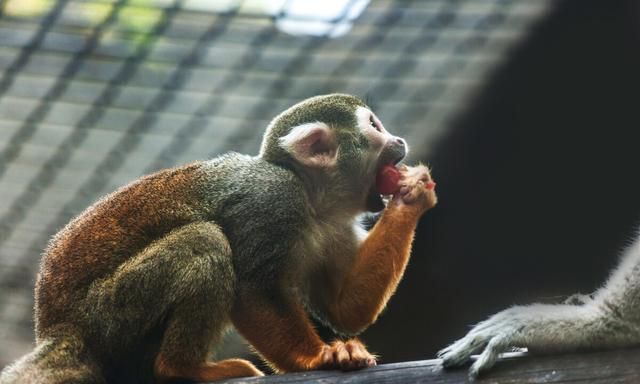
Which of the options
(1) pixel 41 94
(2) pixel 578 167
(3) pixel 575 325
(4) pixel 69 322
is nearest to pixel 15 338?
(1) pixel 41 94

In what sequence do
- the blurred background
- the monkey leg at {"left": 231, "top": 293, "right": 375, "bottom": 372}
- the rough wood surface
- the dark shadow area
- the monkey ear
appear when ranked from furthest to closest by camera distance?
the blurred background → the dark shadow area → the monkey ear → the monkey leg at {"left": 231, "top": 293, "right": 375, "bottom": 372} → the rough wood surface

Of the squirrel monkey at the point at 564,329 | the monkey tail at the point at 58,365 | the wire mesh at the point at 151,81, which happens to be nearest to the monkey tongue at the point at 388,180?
the squirrel monkey at the point at 564,329

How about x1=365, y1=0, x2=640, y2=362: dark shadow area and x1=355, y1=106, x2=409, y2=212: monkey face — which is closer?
x1=355, y1=106, x2=409, y2=212: monkey face

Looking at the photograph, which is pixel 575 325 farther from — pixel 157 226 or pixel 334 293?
pixel 157 226

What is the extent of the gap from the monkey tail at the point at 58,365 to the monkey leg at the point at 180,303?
0.30ft

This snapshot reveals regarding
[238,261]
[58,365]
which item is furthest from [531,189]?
[58,365]

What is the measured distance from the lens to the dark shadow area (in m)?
3.67

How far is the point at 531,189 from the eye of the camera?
3799 millimetres

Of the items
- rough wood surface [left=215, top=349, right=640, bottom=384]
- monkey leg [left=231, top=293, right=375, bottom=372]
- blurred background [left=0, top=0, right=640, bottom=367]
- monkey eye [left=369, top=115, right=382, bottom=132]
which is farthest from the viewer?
blurred background [left=0, top=0, right=640, bottom=367]

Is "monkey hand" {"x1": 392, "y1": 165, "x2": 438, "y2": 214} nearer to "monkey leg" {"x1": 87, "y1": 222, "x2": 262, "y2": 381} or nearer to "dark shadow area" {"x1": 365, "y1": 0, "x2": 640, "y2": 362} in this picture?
"monkey leg" {"x1": 87, "y1": 222, "x2": 262, "y2": 381}

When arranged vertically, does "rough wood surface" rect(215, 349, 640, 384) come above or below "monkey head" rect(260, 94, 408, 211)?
below

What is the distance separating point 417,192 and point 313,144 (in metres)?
0.34

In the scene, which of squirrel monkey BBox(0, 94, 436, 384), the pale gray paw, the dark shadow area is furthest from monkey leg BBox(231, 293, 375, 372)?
the dark shadow area

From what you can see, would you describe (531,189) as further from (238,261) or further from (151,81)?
(151,81)
